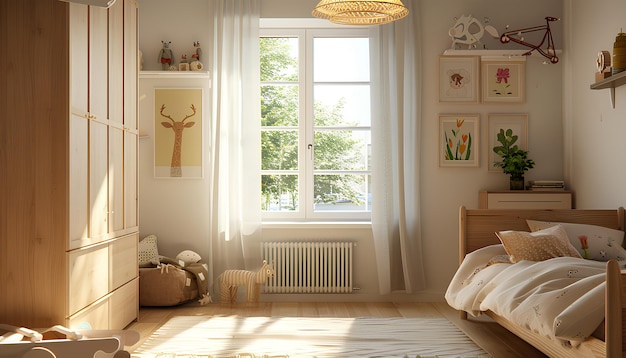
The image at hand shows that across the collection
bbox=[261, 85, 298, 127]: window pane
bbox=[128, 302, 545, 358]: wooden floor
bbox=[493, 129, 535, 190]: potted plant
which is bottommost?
bbox=[128, 302, 545, 358]: wooden floor

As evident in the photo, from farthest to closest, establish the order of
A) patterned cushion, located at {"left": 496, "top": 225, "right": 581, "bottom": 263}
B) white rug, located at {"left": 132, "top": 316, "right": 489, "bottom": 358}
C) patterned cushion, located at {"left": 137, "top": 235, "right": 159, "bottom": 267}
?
patterned cushion, located at {"left": 137, "top": 235, "right": 159, "bottom": 267}
patterned cushion, located at {"left": 496, "top": 225, "right": 581, "bottom": 263}
white rug, located at {"left": 132, "top": 316, "right": 489, "bottom": 358}

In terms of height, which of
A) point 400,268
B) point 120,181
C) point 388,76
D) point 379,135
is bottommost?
point 400,268

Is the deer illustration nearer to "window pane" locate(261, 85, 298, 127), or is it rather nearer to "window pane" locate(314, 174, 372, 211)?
"window pane" locate(261, 85, 298, 127)

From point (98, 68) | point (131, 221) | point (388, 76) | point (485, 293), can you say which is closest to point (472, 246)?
point (485, 293)

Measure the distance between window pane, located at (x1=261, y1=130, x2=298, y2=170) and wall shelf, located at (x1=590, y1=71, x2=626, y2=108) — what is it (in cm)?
227

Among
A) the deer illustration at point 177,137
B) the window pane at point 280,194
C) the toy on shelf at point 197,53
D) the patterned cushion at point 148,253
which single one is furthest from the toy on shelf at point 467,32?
the patterned cushion at point 148,253

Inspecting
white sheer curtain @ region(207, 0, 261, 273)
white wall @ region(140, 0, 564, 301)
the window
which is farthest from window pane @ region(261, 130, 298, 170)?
white wall @ region(140, 0, 564, 301)

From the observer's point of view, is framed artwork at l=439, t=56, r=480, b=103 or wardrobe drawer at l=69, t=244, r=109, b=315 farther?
framed artwork at l=439, t=56, r=480, b=103

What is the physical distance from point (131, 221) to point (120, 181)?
353 mm

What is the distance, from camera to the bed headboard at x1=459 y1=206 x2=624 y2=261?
4141mm

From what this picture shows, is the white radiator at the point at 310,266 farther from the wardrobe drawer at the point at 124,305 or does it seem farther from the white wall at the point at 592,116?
the white wall at the point at 592,116

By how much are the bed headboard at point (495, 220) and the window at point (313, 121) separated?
1.23 metres

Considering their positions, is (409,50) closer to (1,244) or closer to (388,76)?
(388,76)

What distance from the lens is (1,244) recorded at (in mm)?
2930
